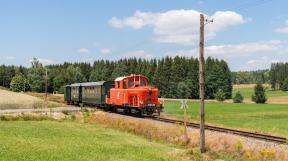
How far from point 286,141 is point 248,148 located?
311 cm

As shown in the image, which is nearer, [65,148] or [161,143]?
[65,148]

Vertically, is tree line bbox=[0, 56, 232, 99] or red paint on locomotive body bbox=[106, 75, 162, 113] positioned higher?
tree line bbox=[0, 56, 232, 99]

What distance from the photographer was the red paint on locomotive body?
37.4m

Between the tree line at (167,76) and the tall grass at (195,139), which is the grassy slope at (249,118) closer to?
the tall grass at (195,139)

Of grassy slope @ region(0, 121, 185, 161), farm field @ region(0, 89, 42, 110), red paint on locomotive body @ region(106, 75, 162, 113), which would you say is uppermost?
red paint on locomotive body @ region(106, 75, 162, 113)

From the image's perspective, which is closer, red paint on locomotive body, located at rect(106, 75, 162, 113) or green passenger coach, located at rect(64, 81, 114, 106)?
red paint on locomotive body, located at rect(106, 75, 162, 113)

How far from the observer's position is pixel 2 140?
23.4m

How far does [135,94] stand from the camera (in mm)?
38219

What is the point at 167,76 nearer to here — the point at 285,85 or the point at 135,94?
the point at 285,85

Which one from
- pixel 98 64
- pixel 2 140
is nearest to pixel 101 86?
pixel 2 140

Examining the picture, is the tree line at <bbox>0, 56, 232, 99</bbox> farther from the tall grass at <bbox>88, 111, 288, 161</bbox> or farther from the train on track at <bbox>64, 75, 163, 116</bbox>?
the tall grass at <bbox>88, 111, 288, 161</bbox>

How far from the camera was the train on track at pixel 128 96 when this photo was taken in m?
37.6

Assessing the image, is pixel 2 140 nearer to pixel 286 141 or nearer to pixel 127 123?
pixel 127 123

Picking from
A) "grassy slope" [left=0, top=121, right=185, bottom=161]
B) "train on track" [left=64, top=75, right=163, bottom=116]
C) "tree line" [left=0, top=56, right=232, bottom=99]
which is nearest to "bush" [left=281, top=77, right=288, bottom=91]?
"tree line" [left=0, top=56, right=232, bottom=99]
